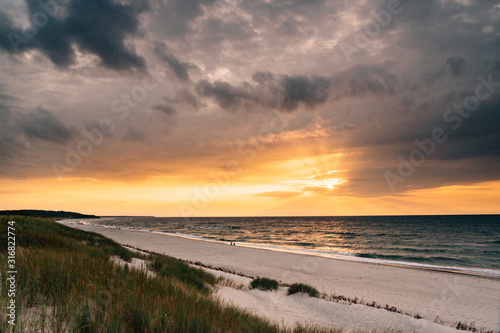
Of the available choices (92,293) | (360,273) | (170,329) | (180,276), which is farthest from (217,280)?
(360,273)

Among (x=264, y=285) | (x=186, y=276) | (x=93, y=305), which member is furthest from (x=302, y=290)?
(x=93, y=305)

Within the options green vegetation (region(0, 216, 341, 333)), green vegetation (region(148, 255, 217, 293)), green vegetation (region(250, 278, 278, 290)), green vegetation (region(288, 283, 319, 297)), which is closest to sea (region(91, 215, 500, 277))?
green vegetation (region(288, 283, 319, 297))

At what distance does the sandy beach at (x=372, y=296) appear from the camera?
9039mm

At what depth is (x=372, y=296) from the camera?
14602 millimetres

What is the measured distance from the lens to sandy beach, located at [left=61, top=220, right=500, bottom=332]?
904cm

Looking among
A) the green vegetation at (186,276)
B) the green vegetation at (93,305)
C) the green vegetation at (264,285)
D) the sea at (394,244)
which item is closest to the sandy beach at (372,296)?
the green vegetation at (264,285)

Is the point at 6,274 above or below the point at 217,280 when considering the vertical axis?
above

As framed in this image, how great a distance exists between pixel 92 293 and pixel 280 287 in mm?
10665

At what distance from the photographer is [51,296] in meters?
4.30

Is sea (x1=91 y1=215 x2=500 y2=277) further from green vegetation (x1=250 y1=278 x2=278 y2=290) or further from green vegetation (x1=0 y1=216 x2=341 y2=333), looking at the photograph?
green vegetation (x1=0 y1=216 x2=341 y2=333)

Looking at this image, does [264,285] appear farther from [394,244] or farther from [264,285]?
[394,244]

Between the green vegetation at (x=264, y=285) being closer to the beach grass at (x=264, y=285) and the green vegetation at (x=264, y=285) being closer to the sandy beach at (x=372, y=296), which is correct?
the beach grass at (x=264, y=285)

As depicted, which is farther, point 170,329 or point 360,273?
point 360,273

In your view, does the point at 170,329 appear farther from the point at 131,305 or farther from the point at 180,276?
the point at 180,276
